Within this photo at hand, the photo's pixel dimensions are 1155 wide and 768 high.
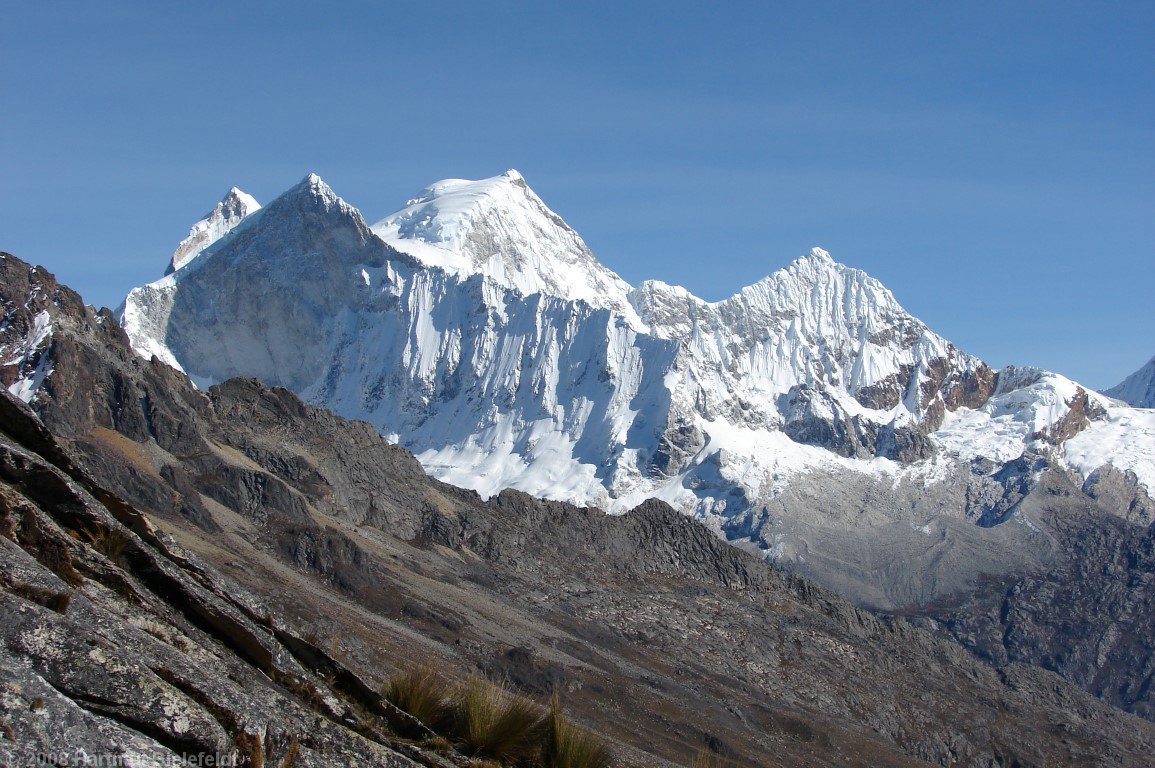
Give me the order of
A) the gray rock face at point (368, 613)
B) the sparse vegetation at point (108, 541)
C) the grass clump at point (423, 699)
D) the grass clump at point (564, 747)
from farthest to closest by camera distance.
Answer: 1. the grass clump at point (423, 699)
2. the grass clump at point (564, 747)
3. the sparse vegetation at point (108, 541)
4. the gray rock face at point (368, 613)

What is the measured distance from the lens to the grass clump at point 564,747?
652 inches

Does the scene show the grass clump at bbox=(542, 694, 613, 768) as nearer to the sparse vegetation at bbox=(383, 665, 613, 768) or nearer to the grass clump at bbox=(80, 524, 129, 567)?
the sparse vegetation at bbox=(383, 665, 613, 768)

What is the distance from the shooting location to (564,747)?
1666 cm

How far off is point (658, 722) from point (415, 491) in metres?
66.7

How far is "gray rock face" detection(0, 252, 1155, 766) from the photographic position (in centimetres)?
1212

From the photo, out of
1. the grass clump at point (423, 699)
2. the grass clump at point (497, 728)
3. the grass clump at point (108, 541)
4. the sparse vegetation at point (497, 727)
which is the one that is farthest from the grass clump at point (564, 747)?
the grass clump at point (108, 541)

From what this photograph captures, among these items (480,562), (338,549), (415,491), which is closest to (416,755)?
(338,549)

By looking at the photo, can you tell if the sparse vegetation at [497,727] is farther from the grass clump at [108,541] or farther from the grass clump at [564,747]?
the grass clump at [108,541]

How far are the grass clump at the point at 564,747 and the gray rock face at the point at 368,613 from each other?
2.42m

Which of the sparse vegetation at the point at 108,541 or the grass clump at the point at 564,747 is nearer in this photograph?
the sparse vegetation at the point at 108,541

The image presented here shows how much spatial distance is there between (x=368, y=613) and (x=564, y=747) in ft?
299

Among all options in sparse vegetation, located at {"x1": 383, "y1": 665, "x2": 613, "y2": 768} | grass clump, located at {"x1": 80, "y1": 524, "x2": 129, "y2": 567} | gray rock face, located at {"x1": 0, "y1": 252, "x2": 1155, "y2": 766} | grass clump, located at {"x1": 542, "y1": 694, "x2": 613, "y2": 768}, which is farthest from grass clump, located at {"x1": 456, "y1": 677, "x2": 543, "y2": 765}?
grass clump, located at {"x1": 80, "y1": 524, "x2": 129, "y2": 567}

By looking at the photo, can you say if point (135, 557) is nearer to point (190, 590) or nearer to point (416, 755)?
point (190, 590)

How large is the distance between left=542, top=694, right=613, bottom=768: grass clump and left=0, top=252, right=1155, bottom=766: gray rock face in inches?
95.2
